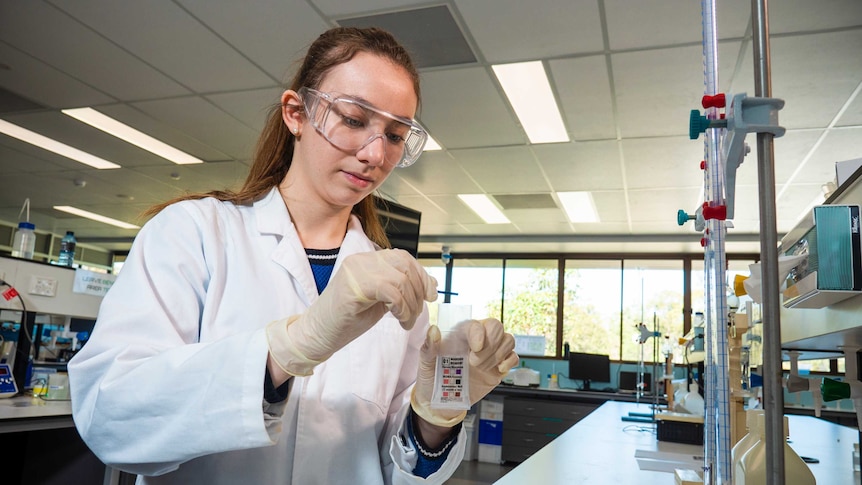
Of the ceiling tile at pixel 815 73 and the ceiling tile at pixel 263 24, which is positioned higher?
the ceiling tile at pixel 263 24

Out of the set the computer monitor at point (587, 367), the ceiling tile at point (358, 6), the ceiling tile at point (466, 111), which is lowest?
the computer monitor at point (587, 367)

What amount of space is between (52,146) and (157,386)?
5405mm

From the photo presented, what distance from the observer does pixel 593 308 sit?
25.8 ft

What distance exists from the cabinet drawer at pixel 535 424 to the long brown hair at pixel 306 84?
5.53 metres

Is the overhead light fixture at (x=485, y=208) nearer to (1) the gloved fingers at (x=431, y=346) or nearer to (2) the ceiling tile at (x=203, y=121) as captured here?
(2) the ceiling tile at (x=203, y=121)

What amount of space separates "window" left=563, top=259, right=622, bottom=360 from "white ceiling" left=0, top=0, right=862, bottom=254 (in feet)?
6.42

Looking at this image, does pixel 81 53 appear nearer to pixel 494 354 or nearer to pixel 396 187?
pixel 396 187

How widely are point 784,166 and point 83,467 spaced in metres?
4.87

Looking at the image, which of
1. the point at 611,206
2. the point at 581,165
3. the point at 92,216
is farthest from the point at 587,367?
the point at 92,216

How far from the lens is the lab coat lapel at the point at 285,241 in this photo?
3.33 feet

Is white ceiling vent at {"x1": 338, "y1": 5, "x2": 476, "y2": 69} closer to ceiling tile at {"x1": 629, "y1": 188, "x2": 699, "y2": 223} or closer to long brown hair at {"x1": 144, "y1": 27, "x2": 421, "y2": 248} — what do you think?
long brown hair at {"x1": 144, "y1": 27, "x2": 421, "y2": 248}

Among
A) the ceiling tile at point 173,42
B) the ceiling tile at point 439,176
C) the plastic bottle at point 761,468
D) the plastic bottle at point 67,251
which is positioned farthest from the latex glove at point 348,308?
the ceiling tile at point 439,176

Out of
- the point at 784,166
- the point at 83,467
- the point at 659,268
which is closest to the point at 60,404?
the point at 83,467

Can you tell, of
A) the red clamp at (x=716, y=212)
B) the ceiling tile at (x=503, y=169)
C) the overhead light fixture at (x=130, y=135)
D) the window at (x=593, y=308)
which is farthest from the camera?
the window at (x=593, y=308)
